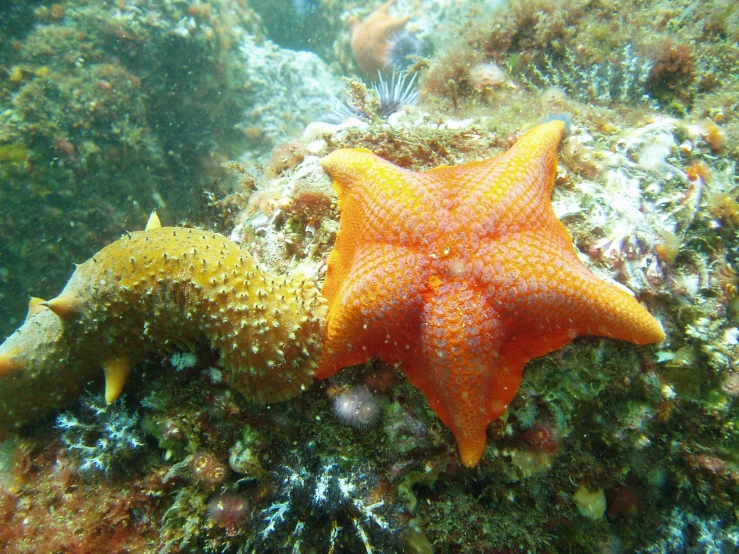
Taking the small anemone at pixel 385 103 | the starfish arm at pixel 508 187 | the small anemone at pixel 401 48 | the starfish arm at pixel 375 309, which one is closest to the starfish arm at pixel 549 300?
the starfish arm at pixel 508 187

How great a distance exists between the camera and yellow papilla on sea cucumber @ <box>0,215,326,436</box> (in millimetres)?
2873

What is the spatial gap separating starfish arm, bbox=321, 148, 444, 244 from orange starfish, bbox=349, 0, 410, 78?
868 centimetres

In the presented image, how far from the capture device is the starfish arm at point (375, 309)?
2.66 metres

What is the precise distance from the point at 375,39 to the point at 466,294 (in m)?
10.8

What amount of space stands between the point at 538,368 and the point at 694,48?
466 cm

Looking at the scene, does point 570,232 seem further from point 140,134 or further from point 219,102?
point 219,102

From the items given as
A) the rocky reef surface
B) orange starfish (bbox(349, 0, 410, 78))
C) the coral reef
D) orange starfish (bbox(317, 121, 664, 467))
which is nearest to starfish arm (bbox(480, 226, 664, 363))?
orange starfish (bbox(317, 121, 664, 467))

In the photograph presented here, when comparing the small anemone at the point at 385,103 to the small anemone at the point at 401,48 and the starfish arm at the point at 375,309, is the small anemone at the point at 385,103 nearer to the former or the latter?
the starfish arm at the point at 375,309

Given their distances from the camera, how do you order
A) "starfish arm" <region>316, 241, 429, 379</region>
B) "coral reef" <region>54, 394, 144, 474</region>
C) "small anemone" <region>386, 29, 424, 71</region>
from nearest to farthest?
1. "starfish arm" <region>316, 241, 429, 379</region>
2. "coral reef" <region>54, 394, 144, 474</region>
3. "small anemone" <region>386, 29, 424, 71</region>

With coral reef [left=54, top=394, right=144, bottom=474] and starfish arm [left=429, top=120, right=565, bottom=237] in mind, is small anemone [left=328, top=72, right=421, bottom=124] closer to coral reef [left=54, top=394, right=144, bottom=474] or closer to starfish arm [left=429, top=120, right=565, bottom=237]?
starfish arm [left=429, top=120, right=565, bottom=237]

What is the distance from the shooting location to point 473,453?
2770mm

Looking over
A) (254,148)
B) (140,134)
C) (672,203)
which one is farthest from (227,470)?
(254,148)

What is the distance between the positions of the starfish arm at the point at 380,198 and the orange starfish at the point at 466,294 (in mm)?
10

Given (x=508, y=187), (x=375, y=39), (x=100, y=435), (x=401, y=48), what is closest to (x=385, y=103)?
(x=508, y=187)
